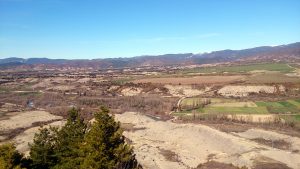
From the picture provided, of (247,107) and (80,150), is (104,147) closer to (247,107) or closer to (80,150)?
(80,150)

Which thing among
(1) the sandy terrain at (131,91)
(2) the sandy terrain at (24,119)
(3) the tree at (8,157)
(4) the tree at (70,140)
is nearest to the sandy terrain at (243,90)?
(1) the sandy terrain at (131,91)

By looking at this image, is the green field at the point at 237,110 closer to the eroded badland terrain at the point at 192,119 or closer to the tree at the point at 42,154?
the eroded badland terrain at the point at 192,119

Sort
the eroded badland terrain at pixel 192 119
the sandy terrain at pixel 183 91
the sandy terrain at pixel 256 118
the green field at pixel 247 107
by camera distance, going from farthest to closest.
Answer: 1. the sandy terrain at pixel 183 91
2. the green field at pixel 247 107
3. the sandy terrain at pixel 256 118
4. the eroded badland terrain at pixel 192 119

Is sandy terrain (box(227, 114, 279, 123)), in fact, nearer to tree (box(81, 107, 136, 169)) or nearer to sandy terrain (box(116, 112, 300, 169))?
sandy terrain (box(116, 112, 300, 169))

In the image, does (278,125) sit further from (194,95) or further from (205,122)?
(194,95)

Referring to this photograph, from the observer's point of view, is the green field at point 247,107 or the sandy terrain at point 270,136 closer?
the sandy terrain at point 270,136

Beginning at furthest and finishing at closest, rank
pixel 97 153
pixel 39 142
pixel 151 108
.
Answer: pixel 151 108
pixel 39 142
pixel 97 153

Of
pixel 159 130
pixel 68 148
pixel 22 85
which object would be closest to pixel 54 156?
pixel 68 148
